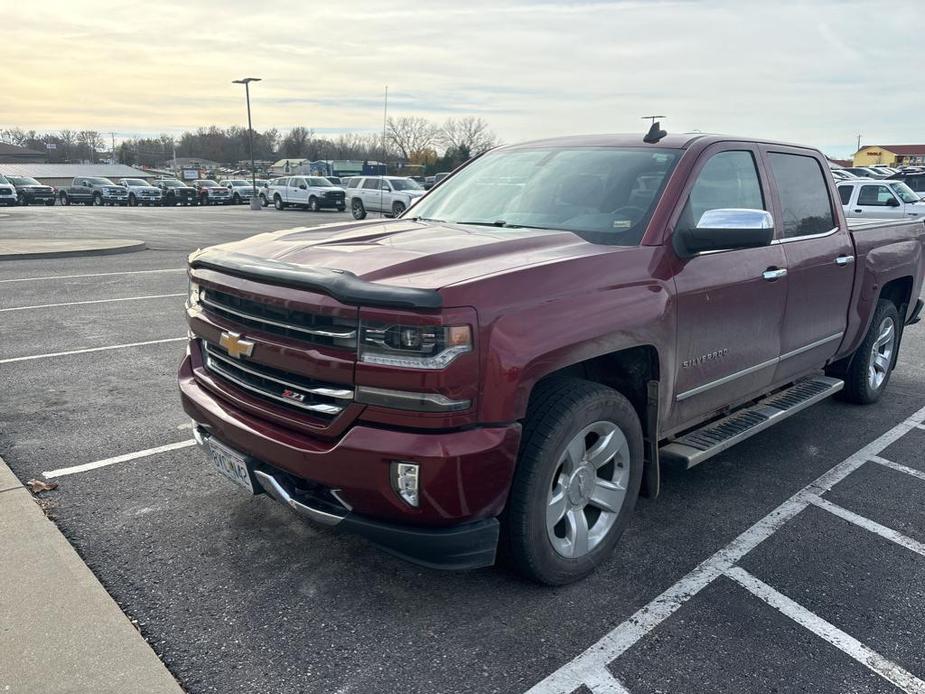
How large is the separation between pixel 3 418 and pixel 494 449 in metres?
3.99

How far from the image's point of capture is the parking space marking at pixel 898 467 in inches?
180

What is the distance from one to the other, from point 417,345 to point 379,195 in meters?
29.3

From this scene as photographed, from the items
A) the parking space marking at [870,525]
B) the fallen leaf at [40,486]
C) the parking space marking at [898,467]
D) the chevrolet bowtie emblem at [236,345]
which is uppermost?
the chevrolet bowtie emblem at [236,345]

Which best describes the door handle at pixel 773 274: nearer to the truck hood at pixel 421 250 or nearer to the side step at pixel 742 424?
the side step at pixel 742 424

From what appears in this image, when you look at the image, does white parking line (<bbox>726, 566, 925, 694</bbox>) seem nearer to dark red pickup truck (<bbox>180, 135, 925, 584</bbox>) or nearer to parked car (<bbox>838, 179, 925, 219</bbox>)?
dark red pickup truck (<bbox>180, 135, 925, 584</bbox>)

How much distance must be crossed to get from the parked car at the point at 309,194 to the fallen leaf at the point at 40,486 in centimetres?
3392

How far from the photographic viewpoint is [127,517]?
3748mm

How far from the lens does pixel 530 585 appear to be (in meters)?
3.22

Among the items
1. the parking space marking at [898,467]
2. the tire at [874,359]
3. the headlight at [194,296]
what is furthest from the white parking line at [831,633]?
the tire at [874,359]

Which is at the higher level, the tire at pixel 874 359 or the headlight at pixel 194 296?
the headlight at pixel 194 296

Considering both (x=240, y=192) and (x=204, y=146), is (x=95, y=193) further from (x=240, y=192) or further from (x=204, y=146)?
(x=204, y=146)

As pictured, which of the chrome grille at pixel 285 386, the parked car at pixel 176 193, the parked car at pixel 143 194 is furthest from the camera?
the parked car at pixel 176 193

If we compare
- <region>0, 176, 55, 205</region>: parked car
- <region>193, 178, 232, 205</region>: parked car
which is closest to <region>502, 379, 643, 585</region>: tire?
<region>193, 178, 232, 205</region>: parked car

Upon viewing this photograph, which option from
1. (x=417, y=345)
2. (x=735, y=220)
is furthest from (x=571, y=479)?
(x=735, y=220)
